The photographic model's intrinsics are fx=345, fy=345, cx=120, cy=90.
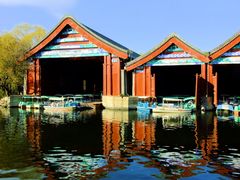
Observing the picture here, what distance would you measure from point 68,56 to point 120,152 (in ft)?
133

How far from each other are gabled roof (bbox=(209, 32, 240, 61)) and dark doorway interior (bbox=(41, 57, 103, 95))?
20.2 meters

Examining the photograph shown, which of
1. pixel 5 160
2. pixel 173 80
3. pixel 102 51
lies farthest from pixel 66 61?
pixel 5 160

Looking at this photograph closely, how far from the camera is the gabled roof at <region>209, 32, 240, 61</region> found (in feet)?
158

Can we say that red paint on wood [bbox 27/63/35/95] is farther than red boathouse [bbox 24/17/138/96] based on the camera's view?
Yes

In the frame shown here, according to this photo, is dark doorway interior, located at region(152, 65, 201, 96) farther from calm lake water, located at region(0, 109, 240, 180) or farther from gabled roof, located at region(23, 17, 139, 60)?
calm lake water, located at region(0, 109, 240, 180)

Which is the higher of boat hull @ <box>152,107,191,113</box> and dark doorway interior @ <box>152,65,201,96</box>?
dark doorway interior @ <box>152,65,201,96</box>

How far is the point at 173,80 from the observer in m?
66.3

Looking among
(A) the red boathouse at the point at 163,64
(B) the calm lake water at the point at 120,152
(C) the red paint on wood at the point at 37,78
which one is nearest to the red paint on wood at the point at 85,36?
(A) the red boathouse at the point at 163,64

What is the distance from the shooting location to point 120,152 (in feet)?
65.4

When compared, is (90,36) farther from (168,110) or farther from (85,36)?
(168,110)

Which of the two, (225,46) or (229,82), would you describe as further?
(229,82)

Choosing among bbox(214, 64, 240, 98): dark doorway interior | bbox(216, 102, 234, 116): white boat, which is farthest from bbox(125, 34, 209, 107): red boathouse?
bbox(214, 64, 240, 98): dark doorway interior

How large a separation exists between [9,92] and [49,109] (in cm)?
1661

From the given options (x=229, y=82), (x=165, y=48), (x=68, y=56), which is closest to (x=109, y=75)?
(x=68, y=56)
